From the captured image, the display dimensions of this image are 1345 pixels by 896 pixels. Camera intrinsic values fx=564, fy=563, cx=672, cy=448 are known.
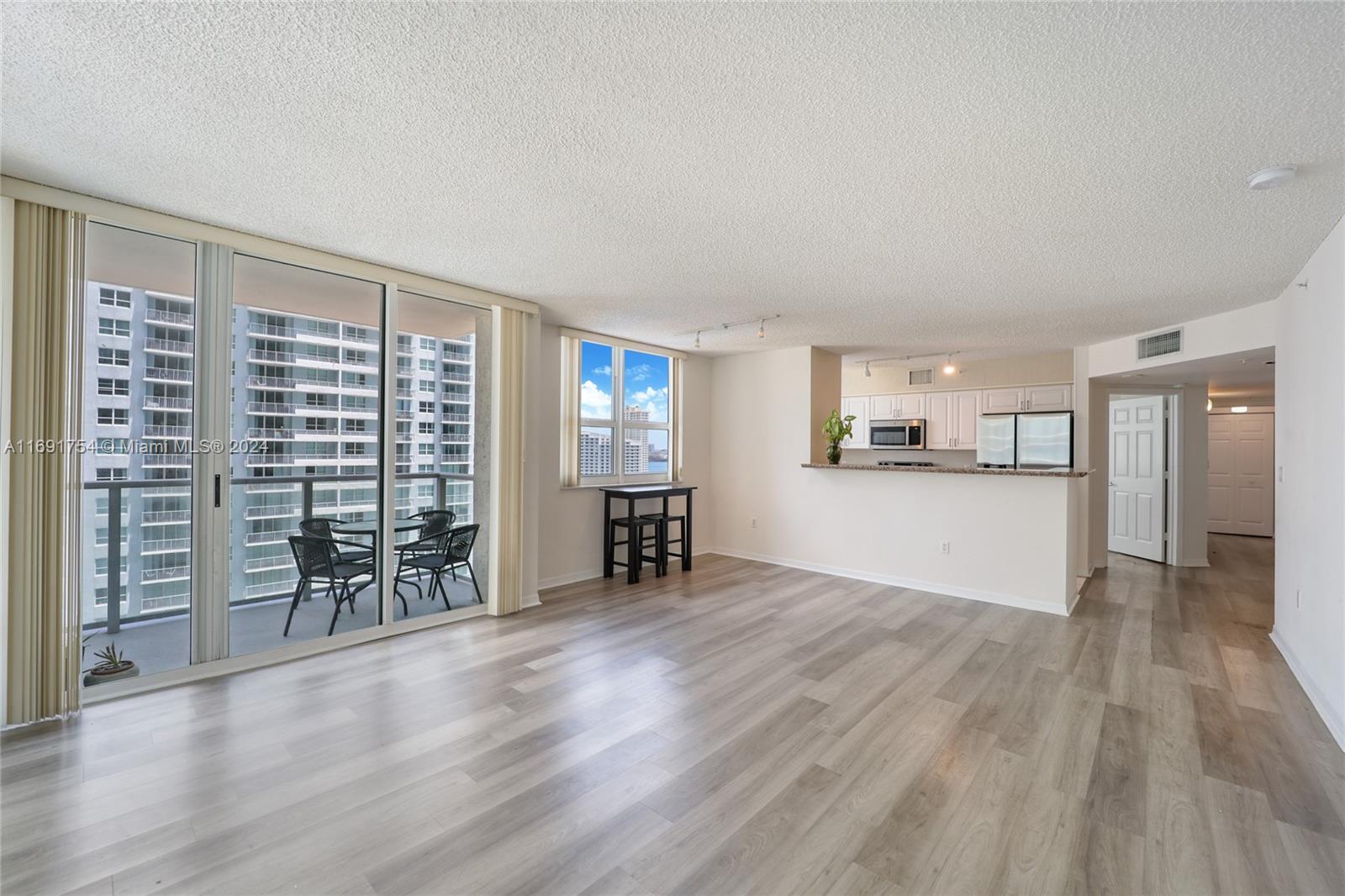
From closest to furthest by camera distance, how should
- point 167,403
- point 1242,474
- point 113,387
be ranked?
point 113,387
point 167,403
point 1242,474

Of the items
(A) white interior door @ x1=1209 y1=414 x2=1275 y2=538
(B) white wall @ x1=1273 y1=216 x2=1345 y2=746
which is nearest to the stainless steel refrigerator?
(B) white wall @ x1=1273 y1=216 x2=1345 y2=746

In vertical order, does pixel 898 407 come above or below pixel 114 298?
below

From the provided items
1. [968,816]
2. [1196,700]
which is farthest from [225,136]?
[1196,700]

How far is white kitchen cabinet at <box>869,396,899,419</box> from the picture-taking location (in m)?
7.80

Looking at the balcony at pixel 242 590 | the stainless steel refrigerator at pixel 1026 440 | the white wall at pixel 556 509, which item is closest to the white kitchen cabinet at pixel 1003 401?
the stainless steel refrigerator at pixel 1026 440

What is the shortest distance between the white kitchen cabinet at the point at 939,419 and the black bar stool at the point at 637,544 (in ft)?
13.0

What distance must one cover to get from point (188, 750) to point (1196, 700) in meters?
4.88

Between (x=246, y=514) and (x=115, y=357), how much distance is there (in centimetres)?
100

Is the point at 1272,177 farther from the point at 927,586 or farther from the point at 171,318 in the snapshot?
the point at 171,318

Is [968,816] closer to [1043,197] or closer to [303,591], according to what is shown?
Answer: [1043,197]

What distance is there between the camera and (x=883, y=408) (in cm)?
792

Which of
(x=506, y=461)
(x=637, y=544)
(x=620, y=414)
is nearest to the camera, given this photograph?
(x=506, y=461)

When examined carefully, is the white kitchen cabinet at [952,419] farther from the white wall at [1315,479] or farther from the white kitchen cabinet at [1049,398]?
the white wall at [1315,479]

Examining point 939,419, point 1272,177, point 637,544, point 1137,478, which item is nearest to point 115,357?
point 637,544
